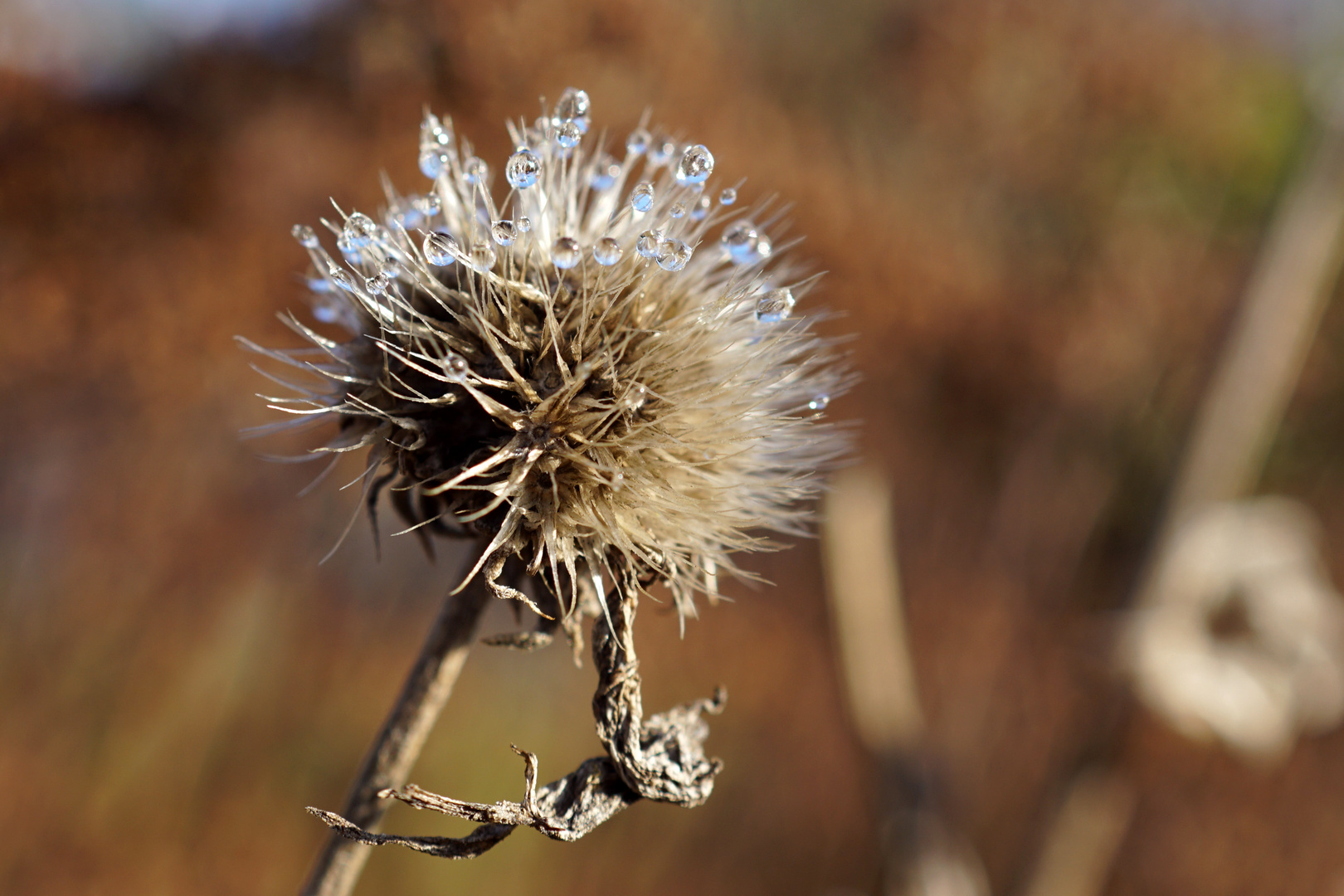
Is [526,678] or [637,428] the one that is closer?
[637,428]

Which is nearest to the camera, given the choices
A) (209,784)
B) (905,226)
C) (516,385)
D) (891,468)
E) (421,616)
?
(516,385)

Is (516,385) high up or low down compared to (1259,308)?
down

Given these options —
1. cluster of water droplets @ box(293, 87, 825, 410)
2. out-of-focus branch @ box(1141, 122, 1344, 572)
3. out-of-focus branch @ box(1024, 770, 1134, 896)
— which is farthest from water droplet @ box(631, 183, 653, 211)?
out-of-focus branch @ box(1024, 770, 1134, 896)

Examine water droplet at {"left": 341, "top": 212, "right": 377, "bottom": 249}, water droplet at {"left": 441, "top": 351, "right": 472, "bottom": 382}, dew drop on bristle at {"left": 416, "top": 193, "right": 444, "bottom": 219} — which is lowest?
water droplet at {"left": 441, "top": 351, "right": 472, "bottom": 382}

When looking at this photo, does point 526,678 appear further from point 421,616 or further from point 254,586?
point 254,586

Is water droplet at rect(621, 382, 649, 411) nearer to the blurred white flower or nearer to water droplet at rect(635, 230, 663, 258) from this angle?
water droplet at rect(635, 230, 663, 258)

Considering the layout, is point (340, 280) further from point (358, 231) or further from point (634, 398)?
point (634, 398)

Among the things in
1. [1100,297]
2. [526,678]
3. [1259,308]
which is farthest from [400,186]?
[1100,297]
